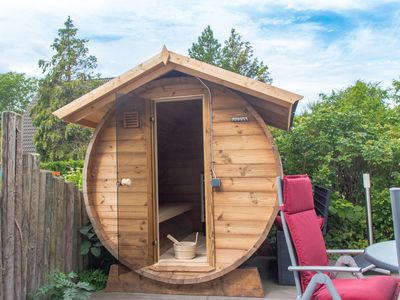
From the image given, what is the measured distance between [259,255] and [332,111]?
288 centimetres

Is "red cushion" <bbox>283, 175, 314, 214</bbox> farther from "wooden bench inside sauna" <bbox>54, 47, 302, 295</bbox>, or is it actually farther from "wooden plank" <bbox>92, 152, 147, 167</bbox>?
Result: "wooden plank" <bbox>92, 152, 147, 167</bbox>

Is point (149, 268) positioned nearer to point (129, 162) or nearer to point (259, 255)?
point (129, 162)

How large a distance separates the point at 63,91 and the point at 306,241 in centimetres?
1605

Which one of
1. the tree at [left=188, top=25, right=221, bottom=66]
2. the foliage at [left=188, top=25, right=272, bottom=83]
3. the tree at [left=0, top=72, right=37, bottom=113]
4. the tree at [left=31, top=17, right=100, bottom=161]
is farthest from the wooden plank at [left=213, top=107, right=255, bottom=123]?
the tree at [left=0, top=72, right=37, bottom=113]

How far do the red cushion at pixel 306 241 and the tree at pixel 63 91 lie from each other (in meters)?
14.5

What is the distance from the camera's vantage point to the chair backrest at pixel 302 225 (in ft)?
7.48

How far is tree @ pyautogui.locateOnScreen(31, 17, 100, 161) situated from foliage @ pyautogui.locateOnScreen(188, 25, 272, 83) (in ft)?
25.3

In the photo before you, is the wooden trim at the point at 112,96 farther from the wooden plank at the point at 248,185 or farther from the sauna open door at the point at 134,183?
the wooden plank at the point at 248,185

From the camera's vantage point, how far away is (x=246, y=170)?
3777mm

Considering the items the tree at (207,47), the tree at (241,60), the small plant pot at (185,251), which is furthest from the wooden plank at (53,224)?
the tree at (207,47)

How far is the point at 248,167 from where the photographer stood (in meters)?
3.78

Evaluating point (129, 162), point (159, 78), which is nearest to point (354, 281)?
point (129, 162)

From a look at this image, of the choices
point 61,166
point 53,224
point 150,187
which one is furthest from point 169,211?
point 61,166

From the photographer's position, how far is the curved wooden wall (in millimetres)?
3709
